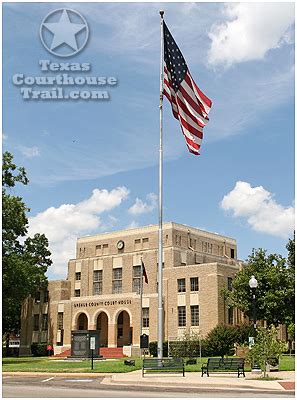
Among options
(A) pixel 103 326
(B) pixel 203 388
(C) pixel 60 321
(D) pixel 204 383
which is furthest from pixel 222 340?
(B) pixel 203 388

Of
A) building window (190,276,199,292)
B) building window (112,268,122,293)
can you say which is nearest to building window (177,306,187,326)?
building window (190,276,199,292)

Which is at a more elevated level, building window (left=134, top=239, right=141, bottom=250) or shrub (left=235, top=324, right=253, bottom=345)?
building window (left=134, top=239, right=141, bottom=250)

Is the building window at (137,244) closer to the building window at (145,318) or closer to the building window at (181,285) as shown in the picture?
the building window at (145,318)

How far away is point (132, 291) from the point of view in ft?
225

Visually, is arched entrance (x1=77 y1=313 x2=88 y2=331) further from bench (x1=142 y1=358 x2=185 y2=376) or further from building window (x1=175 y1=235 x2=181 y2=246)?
bench (x1=142 y1=358 x2=185 y2=376)

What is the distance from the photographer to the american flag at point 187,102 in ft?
89.4

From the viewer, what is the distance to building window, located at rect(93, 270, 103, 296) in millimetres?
72312

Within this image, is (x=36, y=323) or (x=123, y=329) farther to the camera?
(x=36, y=323)

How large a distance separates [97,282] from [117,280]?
3.12 metres

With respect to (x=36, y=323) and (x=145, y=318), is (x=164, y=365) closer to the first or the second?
(x=145, y=318)

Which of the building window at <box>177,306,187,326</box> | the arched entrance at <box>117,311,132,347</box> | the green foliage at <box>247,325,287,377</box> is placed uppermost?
the green foliage at <box>247,325,287,377</box>

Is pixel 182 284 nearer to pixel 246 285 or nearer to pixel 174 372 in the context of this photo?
pixel 246 285

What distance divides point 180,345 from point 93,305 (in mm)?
15412

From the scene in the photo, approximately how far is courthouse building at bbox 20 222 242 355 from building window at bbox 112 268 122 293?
0.12 meters
